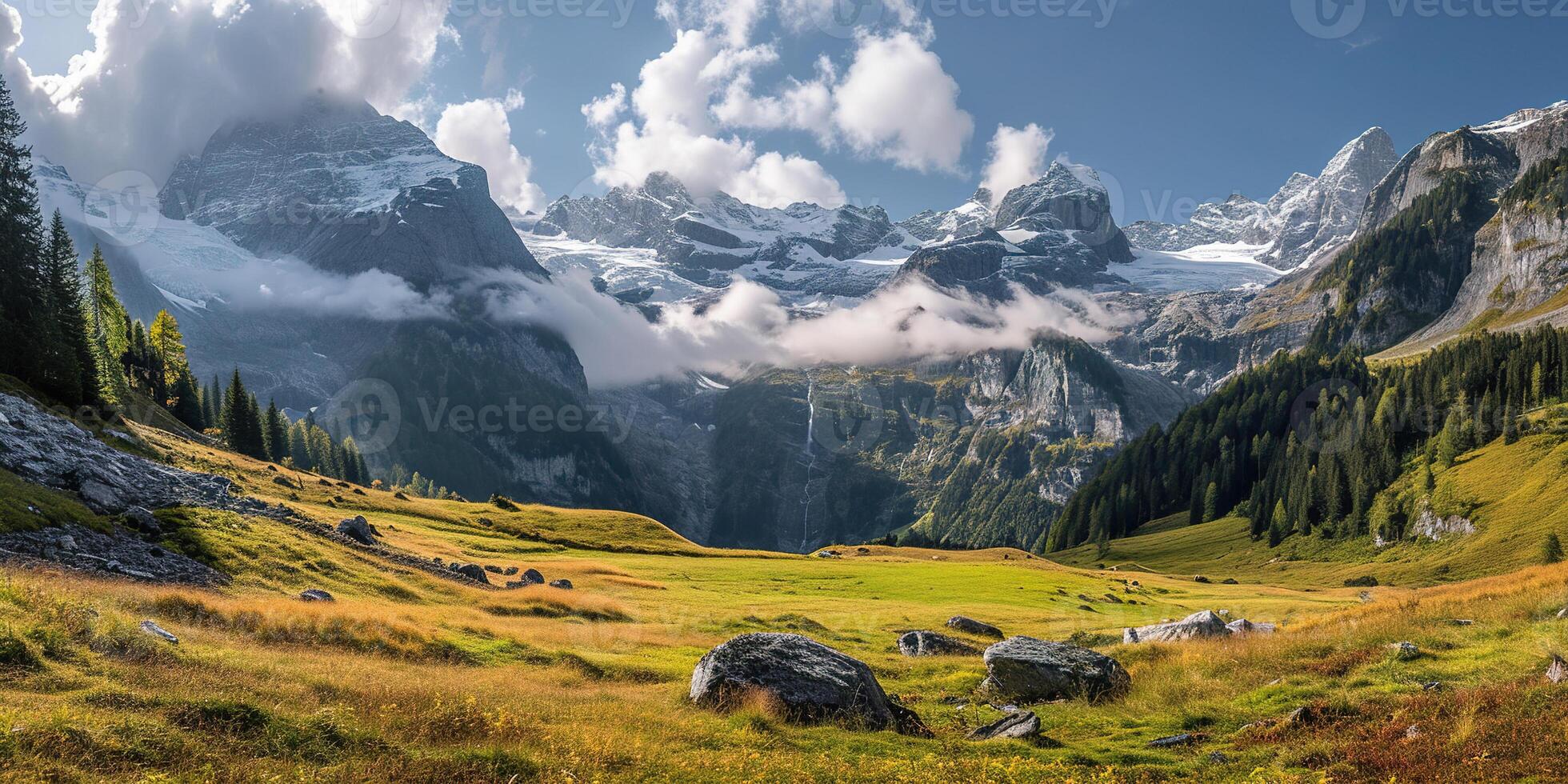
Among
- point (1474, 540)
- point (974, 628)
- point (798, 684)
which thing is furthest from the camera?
point (1474, 540)

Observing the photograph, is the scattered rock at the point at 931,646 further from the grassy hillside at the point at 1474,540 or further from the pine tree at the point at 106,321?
the grassy hillside at the point at 1474,540

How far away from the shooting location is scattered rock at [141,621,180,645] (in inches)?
741

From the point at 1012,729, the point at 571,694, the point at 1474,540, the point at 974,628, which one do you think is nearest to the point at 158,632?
the point at 571,694

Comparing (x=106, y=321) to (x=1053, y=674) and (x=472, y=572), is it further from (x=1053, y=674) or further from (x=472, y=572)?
(x=1053, y=674)

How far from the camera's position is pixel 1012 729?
69.0 ft

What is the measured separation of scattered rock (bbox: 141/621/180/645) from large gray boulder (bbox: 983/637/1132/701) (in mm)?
24775

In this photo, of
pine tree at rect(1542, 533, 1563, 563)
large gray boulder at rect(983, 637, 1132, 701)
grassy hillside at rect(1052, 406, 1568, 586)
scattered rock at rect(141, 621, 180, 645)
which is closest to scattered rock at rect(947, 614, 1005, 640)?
large gray boulder at rect(983, 637, 1132, 701)

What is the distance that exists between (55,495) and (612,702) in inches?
1175

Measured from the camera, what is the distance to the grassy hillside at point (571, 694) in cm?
1382

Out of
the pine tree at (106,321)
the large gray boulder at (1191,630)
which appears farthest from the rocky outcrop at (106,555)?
the pine tree at (106,321)

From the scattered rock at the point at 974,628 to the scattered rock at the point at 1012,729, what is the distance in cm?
2603

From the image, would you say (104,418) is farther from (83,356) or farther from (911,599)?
(911,599)

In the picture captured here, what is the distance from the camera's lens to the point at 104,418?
236 ft

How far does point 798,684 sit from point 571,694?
6.73 m
